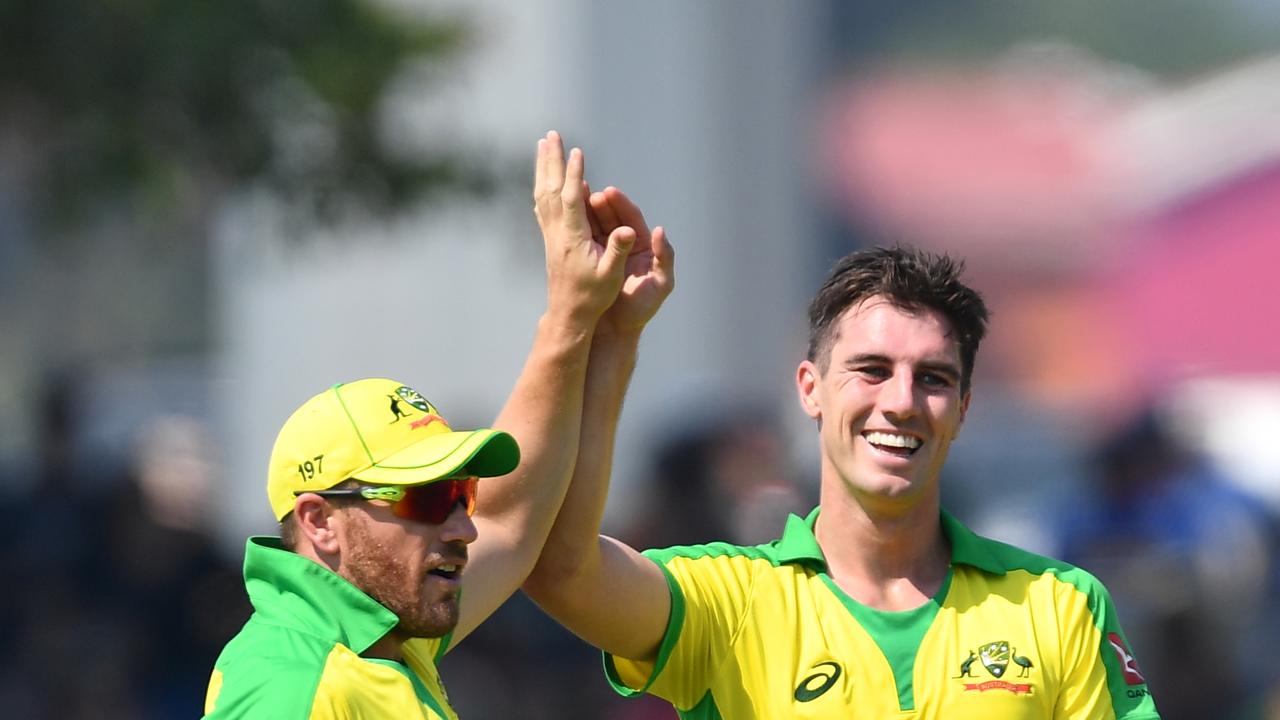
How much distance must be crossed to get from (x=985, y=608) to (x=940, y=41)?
84.9 ft

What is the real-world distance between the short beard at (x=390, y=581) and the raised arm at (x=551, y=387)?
1.44 ft

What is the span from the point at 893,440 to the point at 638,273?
71cm

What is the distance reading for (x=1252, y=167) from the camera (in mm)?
25500

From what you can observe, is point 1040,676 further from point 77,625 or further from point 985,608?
point 77,625

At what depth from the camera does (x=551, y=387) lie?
4605 mm

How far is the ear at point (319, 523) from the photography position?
4.07 metres

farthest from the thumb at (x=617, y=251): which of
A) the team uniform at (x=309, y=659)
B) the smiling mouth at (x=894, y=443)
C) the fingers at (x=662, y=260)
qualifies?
the team uniform at (x=309, y=659)

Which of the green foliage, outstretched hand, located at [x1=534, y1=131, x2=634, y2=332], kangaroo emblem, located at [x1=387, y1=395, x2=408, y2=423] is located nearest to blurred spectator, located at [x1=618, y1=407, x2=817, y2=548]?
the green foliage

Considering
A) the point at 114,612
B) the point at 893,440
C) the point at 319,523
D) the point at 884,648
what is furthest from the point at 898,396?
the point at 114,612

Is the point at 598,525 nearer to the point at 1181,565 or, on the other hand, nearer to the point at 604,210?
the point at 604,210

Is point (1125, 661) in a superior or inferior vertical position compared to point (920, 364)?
inferior

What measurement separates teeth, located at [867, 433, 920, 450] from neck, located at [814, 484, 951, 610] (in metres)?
0.16

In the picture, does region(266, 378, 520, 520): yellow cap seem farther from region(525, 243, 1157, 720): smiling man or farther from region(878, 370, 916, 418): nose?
region(878, 370, 916, 418): nose

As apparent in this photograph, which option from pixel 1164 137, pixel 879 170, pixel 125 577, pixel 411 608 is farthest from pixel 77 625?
pixel 1164 137
